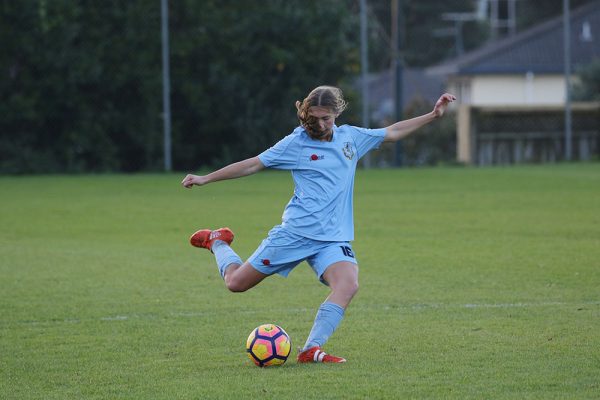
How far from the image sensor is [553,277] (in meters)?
10.9

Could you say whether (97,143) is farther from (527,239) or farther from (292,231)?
(292,231)

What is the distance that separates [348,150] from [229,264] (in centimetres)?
120

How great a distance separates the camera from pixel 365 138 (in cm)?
747

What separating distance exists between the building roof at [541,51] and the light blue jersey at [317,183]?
147 feet

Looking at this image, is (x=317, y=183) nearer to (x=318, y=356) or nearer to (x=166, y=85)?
(x=318, y=356)

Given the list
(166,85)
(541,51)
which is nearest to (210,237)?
(166,85)

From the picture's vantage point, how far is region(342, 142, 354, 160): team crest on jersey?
7242 mm

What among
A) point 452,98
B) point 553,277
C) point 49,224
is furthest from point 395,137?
point 49,224

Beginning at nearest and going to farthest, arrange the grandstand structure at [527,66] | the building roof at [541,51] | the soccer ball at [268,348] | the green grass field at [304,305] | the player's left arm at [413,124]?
the green grass field at [304,305], the soccer ball at [268,348], the player's left arm at [413,124], the grandstand structure at [527,66], the building roof at [541,51]

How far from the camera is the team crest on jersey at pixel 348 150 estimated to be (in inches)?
285

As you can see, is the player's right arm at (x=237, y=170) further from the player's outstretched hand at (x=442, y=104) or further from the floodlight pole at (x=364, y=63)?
the floodlight pole at (x=364, y=63)

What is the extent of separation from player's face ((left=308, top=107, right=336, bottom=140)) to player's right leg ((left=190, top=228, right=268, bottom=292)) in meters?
1.03

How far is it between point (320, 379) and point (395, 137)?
1.96m

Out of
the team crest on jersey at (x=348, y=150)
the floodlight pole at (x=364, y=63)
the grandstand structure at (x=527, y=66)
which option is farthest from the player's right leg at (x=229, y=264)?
the grandstand structure at (x=527, y=66)
